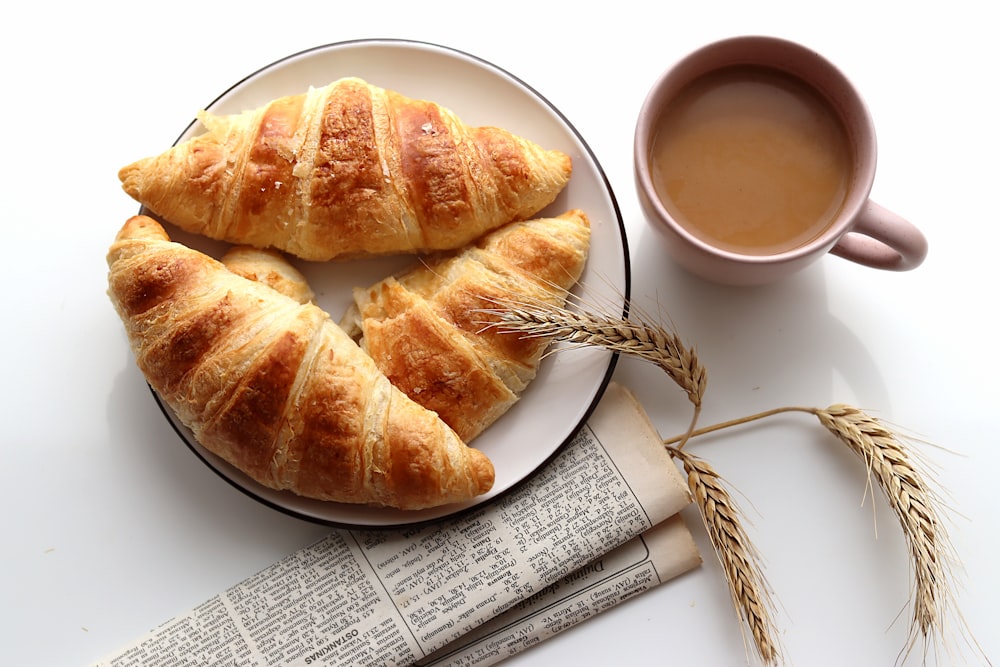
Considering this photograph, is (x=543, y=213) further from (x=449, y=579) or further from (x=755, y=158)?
(x=449, y=579)

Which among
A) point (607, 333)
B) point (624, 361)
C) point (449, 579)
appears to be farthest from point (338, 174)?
point (449, 579)

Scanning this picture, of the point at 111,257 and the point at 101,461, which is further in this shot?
the point at 101,461

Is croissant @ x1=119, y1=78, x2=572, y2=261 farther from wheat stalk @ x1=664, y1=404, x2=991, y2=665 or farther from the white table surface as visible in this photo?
wheat stalk @ x1=664, y1=404, x2=991, y2=665

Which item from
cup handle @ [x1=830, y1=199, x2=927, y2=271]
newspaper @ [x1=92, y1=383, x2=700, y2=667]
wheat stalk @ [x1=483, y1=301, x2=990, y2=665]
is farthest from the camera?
newspaper @ [x1=92, y1=383, x2=700, y2=667]

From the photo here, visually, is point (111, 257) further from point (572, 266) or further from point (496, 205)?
point (572, 266)

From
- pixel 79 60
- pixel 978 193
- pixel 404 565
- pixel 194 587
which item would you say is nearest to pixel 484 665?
pixel 404 565

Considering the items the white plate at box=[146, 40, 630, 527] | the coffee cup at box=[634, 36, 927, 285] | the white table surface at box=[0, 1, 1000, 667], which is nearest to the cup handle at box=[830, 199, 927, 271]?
the coffee cup at box=[634, 36, 927, 285]

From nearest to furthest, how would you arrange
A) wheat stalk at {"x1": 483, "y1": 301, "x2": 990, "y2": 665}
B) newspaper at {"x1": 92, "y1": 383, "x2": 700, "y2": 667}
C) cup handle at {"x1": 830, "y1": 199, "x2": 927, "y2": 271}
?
1. cup handle at {"x1": 830, "y1": 199, "x2": 927, "y2": 271}
2. wheat stalk at {"x1": 483, "y1": 301, "x2": 990, "y2": 665}
3. newspaper at {"x1": 92, "y1": 383, "x2": 700, "y2": 667}
